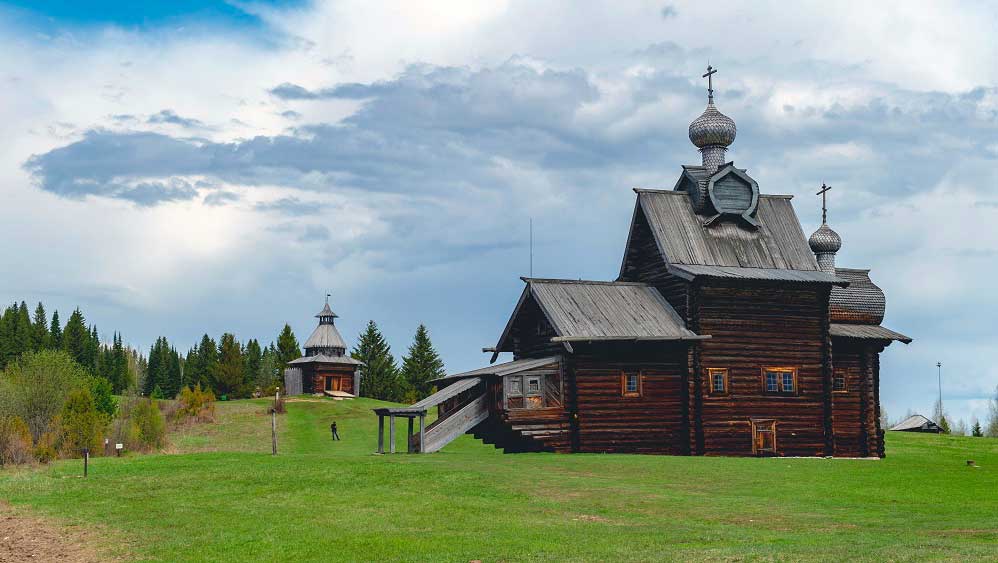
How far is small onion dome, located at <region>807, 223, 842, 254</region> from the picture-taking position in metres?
57.2

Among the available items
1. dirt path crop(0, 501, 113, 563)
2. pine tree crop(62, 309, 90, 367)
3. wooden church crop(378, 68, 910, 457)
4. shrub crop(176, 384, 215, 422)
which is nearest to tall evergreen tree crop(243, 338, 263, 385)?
pine tree crop(62, 309, 90, 367)

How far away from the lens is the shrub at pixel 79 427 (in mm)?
50500

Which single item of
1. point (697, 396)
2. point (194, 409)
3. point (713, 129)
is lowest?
point (194, 409)

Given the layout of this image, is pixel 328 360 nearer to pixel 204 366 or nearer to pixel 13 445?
pixel 204 366

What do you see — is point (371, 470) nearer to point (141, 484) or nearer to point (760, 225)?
point (141, 484)

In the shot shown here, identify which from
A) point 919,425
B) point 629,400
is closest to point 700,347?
point 629,400

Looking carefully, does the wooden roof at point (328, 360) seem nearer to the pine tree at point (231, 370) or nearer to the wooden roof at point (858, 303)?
the pine tree at point (231, 370)

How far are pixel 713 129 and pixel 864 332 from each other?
12.4m

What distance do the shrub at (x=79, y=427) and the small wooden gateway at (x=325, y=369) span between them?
47.7m

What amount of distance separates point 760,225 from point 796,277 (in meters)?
5.00

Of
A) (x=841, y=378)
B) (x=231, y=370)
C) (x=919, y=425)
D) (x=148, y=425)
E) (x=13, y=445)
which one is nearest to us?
(x=13, y=445)

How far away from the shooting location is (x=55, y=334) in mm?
146500

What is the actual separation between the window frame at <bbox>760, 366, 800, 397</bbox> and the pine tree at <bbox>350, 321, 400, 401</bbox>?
220ft

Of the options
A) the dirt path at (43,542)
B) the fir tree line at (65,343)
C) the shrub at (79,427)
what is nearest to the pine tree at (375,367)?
the fir tree line at (65,343)
